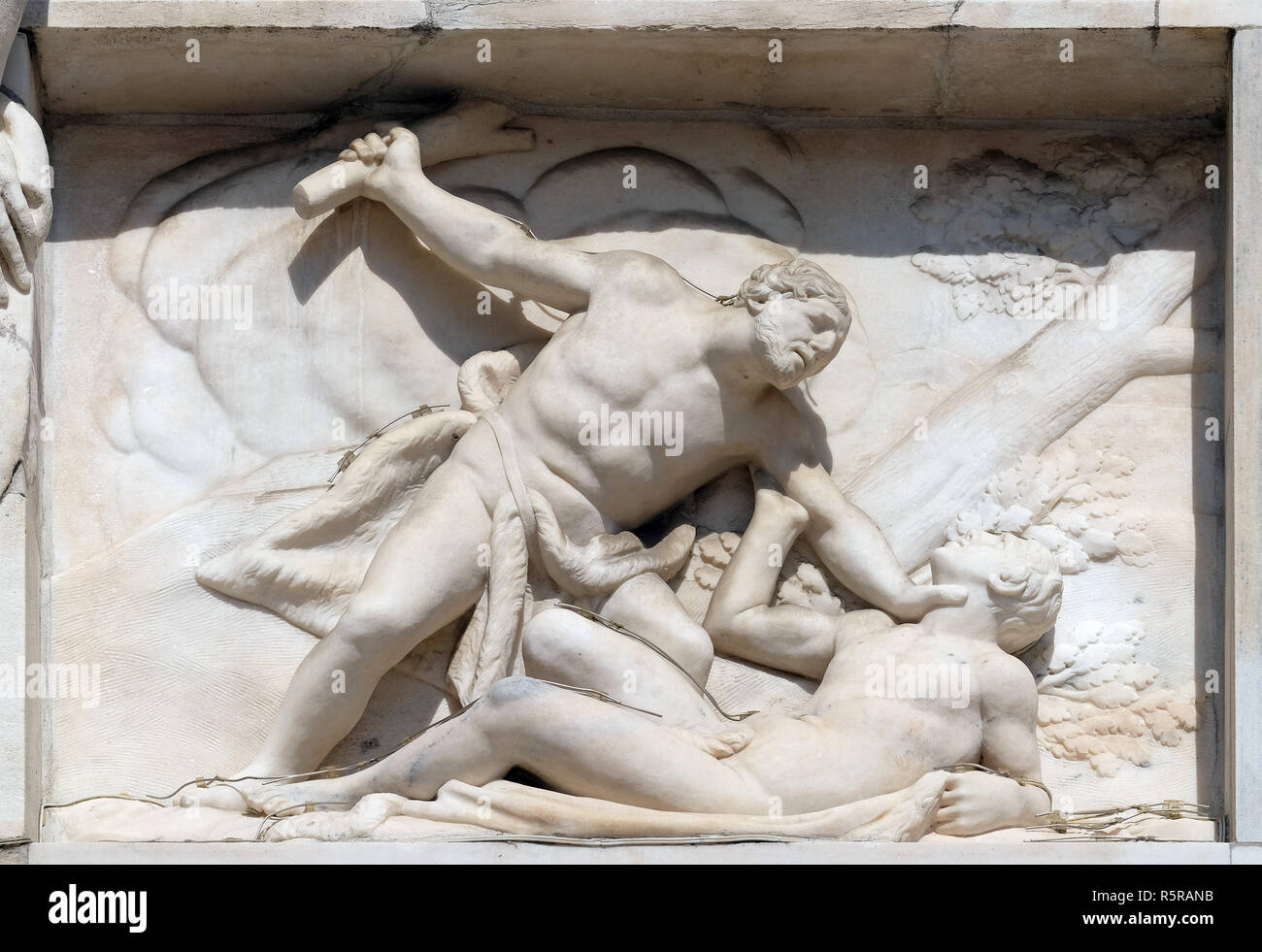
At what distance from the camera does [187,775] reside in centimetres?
585

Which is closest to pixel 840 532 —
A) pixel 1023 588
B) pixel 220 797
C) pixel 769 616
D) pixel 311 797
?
pixel 769 616

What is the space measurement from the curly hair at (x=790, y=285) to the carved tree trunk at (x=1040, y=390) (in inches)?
17.9

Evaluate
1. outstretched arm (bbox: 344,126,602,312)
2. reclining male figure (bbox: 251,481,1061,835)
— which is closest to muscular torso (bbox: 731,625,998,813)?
reclining male figure (bbox: 251,481,1061,835)

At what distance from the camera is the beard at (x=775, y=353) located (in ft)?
19.2

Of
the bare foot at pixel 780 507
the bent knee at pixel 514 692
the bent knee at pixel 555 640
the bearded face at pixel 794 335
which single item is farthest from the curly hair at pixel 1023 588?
the bent knee at pixel 514 692

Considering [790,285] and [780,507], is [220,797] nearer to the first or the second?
[780,507]

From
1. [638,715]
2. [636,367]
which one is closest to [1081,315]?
[636,367]

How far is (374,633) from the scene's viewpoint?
18.8ft

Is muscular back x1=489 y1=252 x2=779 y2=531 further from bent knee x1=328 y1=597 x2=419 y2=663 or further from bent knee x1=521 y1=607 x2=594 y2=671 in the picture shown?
bent knee x1=328 y1=597 x2=419 y2=663

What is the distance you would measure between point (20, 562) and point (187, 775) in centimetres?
66

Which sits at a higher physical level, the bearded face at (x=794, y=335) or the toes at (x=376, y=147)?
the toes at (x=376, y=147)

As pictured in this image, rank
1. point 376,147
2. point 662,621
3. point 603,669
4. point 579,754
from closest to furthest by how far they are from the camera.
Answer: point 579,754 → point 603,669 → point 662,621 → point 376,147

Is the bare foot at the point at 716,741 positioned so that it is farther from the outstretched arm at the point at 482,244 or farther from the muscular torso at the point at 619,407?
the outstretched arm at the point at 482,244

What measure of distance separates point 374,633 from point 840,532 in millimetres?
1166
